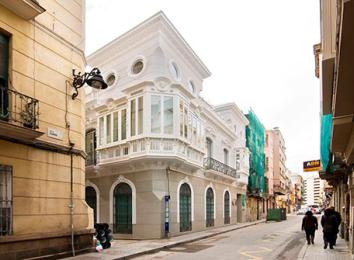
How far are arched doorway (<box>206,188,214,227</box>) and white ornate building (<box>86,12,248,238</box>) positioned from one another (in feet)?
4.07

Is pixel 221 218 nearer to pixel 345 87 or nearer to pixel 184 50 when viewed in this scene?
pixel 184 50

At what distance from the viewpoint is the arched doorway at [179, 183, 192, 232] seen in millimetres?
22166

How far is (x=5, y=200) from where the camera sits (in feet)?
33.6

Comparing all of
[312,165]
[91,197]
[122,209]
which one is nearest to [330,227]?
[312,165]

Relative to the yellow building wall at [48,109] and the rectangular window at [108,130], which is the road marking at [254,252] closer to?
the yellow building wall at [48,109]

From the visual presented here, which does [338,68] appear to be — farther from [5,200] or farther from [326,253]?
[326,253]

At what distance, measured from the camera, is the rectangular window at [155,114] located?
65.6 feet

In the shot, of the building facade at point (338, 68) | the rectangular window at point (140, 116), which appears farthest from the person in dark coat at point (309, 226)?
the rectangular window at point (140, 116)

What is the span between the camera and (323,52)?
21.8 feet

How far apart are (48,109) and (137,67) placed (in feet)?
34.0

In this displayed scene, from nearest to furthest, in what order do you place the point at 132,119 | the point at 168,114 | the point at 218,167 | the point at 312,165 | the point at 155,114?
the point at 155,114 → the point at 168,114 → the point at 132,119 → the point at 312,165 → the point at 218,167

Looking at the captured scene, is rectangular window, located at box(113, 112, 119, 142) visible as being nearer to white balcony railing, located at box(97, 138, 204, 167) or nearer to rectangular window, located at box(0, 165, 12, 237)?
white balcony railing, located at box(97, 138, 204, 167)

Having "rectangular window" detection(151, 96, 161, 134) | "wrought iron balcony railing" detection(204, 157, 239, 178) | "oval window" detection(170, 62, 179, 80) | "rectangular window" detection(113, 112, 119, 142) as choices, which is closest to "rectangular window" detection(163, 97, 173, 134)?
"rectangular window" detection(151, 96, 161, 134)

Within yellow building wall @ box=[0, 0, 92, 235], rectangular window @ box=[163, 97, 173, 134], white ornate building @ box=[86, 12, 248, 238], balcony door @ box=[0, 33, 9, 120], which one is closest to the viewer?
balcony door @ box=[0, 33, 9, 120]
